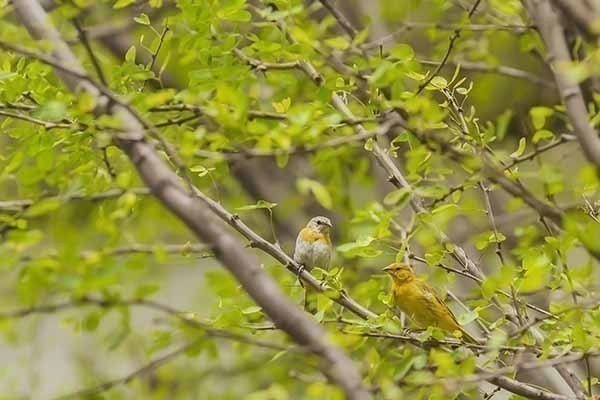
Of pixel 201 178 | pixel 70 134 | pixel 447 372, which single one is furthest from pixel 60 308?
pixel 201 178

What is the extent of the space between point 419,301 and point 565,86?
1989 millimetres

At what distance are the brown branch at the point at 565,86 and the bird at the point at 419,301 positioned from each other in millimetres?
1775

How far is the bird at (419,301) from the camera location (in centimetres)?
369

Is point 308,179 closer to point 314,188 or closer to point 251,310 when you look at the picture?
point 314,188

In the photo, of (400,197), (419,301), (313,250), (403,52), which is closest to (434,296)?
(419,301)

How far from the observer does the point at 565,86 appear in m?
Result: 1.90

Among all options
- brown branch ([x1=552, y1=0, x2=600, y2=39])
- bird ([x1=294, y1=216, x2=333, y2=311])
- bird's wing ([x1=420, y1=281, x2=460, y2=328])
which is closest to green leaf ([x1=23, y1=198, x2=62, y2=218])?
brown branch ([x1=552, y1=0, x2=600, y2=39])

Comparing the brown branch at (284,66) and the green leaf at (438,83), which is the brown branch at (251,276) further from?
the green leaf at (438,83)

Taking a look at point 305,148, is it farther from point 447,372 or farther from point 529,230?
point 529,230

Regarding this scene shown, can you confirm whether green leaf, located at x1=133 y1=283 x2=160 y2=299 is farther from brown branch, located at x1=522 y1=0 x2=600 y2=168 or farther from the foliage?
brown branch, located at x1=522 y1=0 x2=600 y2=168

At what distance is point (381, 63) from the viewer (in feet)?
7.08

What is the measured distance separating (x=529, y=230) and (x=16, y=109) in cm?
137

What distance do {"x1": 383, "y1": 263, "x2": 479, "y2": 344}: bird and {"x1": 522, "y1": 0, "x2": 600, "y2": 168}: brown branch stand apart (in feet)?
5.82

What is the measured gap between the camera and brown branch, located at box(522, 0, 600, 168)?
1843mm
